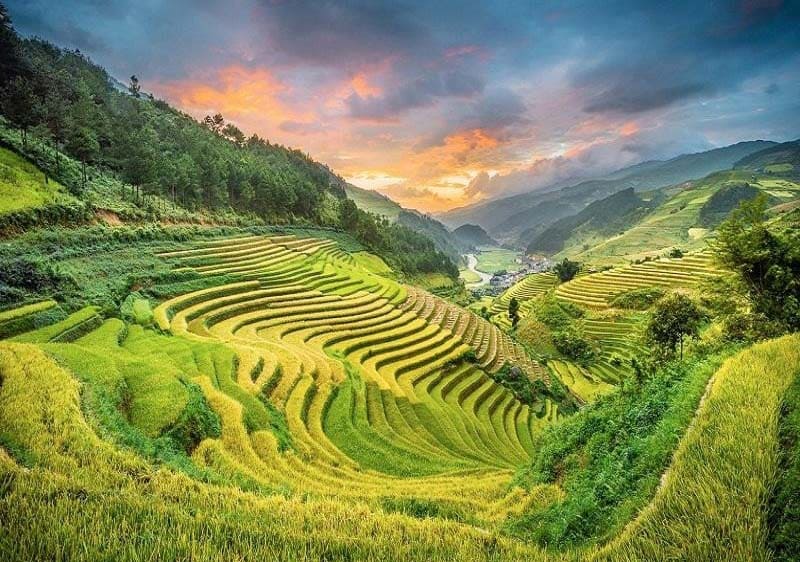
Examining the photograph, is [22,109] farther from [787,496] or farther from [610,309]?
[610,309]

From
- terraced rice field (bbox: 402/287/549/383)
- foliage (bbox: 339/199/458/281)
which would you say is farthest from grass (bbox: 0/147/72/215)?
foliage (bbox: 339/199/458/281)

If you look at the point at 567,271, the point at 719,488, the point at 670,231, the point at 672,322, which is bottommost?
the point at 567,271

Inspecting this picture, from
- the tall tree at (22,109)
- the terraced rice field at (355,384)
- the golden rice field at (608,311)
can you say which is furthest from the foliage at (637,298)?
the tall tree at (22,109)

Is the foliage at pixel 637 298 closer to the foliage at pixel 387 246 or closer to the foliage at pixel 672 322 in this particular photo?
the foliage at pixel 672 322

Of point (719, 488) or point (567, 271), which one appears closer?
point (719, 488)

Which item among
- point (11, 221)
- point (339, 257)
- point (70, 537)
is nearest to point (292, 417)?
point (70, 537)

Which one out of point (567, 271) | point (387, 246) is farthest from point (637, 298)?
point (387, 246)

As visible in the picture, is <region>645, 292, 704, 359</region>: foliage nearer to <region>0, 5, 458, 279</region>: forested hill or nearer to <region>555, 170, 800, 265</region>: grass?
<region>0, 5, 458, 279</region>: forested hill
